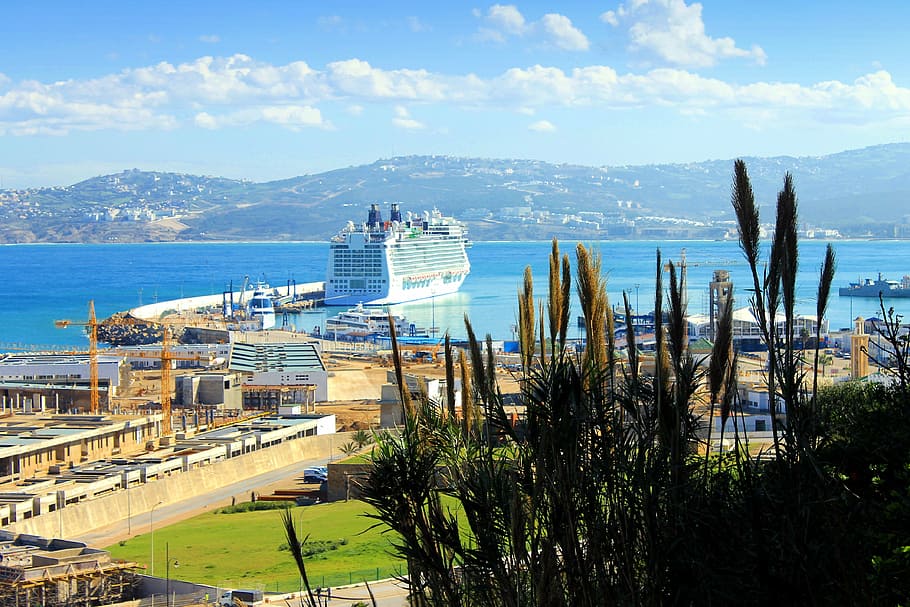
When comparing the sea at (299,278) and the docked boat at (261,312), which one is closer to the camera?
the docked boat at (261,312)

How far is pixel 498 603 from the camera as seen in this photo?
236cm

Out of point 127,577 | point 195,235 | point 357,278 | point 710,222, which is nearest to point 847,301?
point 357,278

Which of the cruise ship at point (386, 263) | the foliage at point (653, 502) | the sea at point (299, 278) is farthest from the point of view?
the cruise ship at point (386, 263)

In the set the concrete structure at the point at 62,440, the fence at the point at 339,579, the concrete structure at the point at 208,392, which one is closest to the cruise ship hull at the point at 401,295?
the concrete structure at the point at 208,392

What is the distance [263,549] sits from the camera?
974 centimetres

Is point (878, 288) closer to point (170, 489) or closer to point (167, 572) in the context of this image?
point (170, 489)

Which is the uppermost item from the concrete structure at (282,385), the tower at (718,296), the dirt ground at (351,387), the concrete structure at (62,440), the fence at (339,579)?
the tower at (718,296)

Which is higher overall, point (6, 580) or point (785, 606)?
point (785, 606)

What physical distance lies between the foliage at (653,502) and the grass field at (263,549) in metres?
5.01

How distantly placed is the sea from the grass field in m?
4.08

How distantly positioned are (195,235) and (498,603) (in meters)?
133

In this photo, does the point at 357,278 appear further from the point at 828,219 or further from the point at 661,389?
the point at 828,219

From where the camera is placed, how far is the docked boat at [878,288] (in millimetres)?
42188

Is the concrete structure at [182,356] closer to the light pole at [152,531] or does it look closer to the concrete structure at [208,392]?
the concrete structure at [208,392]
